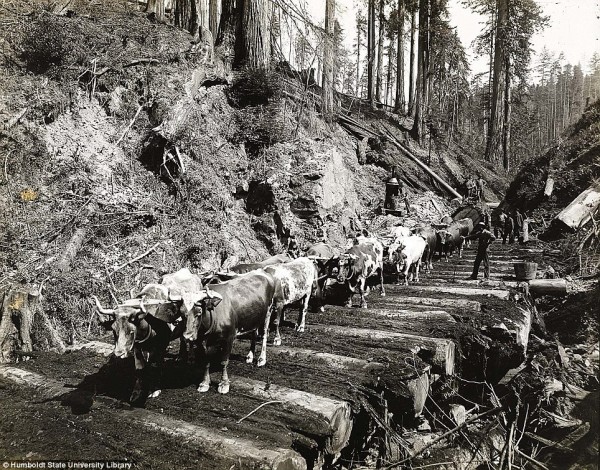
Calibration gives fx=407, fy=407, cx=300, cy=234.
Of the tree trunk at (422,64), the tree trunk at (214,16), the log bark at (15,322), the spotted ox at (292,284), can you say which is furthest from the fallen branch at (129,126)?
the tree trunk at (422,64)

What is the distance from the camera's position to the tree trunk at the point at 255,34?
48.9 ft

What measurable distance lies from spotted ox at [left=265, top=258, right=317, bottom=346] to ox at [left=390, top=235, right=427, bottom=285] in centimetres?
365

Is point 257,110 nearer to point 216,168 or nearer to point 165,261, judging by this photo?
point 216,168

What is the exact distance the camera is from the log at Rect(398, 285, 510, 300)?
9459mm

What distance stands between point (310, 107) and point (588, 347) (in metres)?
13.1

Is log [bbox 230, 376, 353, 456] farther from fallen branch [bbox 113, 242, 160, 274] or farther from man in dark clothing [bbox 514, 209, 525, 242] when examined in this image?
man in dark clothing [bbox 514, 209, 525, 242]

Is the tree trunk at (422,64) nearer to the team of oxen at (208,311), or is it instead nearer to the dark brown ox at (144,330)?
the team of oxen at (208,311)

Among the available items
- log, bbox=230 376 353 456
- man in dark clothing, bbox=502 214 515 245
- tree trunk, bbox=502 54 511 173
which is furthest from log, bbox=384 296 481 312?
tree trunk, bbox=502 54 511 173

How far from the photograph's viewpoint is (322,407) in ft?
15.6

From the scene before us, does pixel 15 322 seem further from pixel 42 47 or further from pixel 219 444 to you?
pixel 42 47

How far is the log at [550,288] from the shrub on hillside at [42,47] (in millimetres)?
13469

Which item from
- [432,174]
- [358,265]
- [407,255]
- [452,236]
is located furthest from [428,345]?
[432,174]

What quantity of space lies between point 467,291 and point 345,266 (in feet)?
10.6

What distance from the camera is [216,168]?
12.4 m
